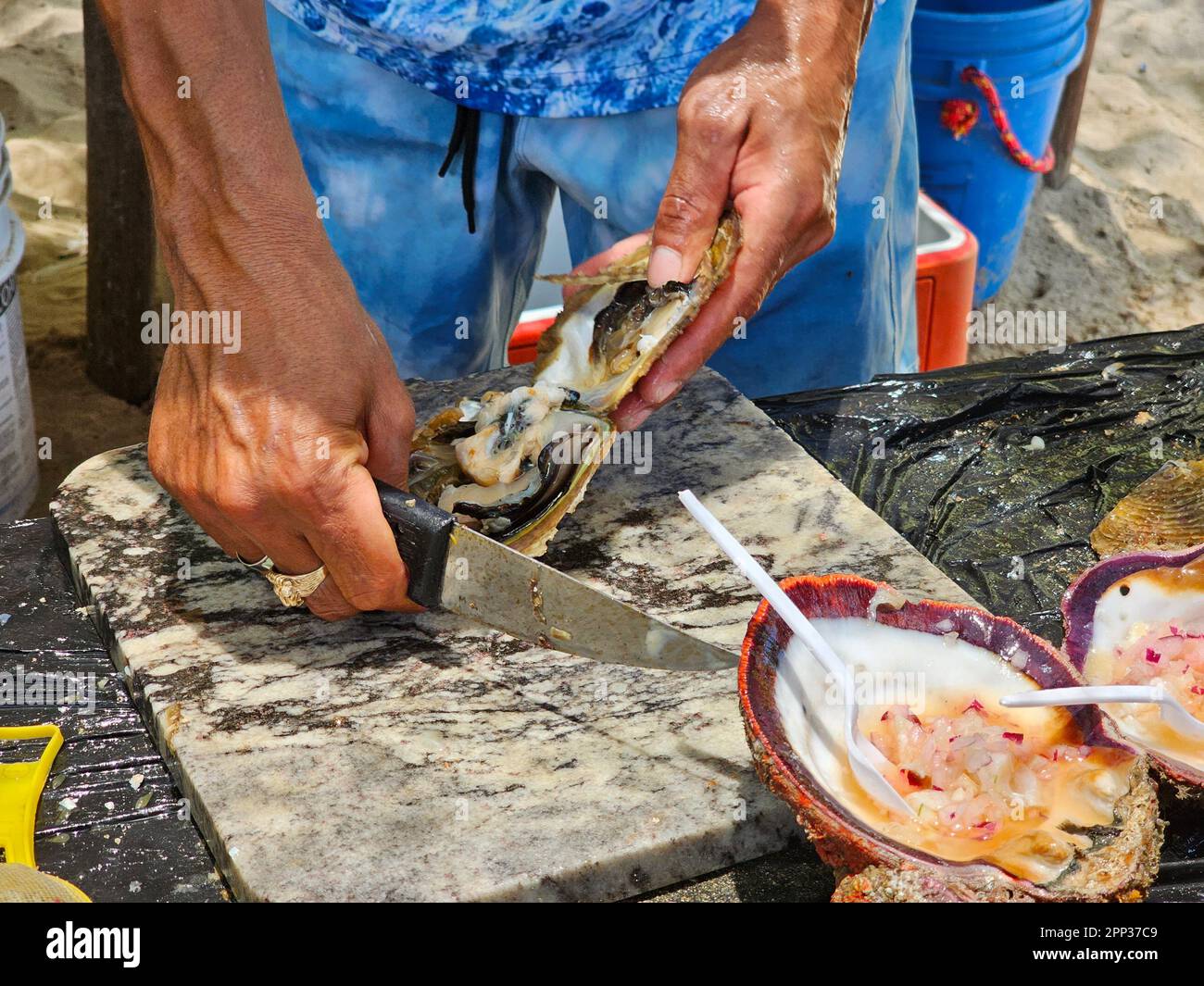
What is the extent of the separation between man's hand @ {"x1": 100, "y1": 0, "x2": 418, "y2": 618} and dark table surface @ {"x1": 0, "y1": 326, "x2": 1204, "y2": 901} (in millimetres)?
322

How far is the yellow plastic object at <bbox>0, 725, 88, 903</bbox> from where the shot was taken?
1.35 metres

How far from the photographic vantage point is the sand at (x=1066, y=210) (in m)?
4.13

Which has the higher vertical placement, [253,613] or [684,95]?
[684,95]

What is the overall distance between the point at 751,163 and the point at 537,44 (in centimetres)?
43

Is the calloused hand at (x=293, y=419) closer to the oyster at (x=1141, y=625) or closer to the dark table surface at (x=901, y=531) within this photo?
the dark table surface at (x=901, y=531)

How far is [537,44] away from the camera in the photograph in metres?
2.08

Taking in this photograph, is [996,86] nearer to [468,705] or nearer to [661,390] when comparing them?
[661,390]

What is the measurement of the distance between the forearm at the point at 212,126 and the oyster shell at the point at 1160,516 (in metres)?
1.21

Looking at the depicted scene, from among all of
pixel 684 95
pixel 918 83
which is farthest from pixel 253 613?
pixel 918 83

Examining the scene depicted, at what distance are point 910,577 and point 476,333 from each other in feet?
3.53

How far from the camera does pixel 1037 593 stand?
6.24 feet

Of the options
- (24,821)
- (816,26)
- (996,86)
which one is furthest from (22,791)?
(996,86)

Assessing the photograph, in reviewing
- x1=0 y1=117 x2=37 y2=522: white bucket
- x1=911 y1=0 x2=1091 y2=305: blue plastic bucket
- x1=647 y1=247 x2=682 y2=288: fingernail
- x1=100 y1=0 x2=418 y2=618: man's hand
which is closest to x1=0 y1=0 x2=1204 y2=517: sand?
x1=911 y1=0 x2=1091 y2=305: blue plastic bucket

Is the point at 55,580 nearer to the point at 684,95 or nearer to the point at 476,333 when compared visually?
the point at 476,333
